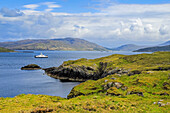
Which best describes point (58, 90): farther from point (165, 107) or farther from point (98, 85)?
point (165, 107)

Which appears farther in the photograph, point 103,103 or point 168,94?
point 168,94

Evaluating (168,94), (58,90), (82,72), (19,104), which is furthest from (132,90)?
(82,72)

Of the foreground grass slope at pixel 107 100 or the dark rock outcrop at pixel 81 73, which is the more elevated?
the foreground grass slope at pixel 107 100

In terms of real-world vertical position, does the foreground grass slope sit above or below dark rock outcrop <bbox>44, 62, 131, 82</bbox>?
above

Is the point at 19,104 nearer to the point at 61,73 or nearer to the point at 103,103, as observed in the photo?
the point at 103,103

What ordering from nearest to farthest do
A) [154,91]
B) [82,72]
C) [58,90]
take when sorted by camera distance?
[154,91]
[58,90]
[82,72]

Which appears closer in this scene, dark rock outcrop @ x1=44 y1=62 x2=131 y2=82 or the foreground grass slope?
the foreground grass slope

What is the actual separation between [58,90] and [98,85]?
1383 inches

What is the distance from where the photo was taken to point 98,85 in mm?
49969

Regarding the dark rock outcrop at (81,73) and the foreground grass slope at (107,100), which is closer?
the foreground grass slope at (107,100)

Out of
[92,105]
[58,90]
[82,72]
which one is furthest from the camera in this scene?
[82,72]

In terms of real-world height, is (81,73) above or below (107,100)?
below

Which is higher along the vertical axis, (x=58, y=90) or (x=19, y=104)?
(x=19, y=104)

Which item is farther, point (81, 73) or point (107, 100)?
point (81, 73)
